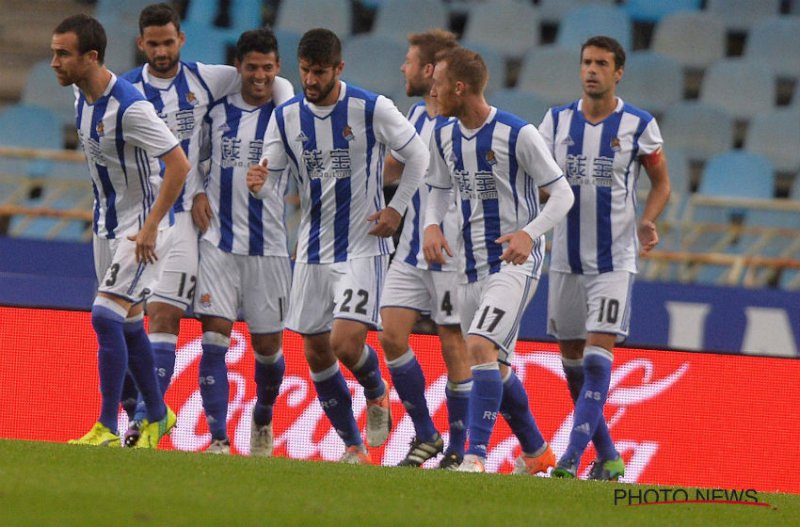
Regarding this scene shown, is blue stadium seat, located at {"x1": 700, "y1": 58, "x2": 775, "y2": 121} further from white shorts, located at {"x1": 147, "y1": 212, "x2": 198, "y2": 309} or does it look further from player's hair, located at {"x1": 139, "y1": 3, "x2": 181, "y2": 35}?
player's hair, located at {"x1": 139, "y1": 3, "x2": 181, "y2": 35}

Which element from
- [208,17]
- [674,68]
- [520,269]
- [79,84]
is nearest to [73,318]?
[79,84]

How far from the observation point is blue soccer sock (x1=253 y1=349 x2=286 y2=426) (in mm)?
7746

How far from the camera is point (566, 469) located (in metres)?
7.02

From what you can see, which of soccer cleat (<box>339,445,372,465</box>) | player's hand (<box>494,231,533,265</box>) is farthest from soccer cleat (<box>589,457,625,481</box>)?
player's hand (<box>494,231,533,265</box>)

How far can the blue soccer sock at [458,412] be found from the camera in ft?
24.6

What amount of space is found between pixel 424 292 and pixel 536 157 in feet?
3.70

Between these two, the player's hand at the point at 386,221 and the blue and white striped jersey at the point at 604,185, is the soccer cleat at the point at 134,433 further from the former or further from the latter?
the blue and white striped jersey at the point at 604,185

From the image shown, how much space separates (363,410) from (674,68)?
655cm

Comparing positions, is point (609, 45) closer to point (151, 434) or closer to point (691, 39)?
point (151, 434)

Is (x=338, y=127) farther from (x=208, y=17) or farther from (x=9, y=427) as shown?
(x=208, y=17)

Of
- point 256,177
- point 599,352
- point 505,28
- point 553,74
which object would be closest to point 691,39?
point 553,74

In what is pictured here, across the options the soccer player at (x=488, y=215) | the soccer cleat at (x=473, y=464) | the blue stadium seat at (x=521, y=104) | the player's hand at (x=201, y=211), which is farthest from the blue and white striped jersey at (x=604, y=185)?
the blue stadium seat at (x=521, y=104)

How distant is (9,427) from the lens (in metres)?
8.48

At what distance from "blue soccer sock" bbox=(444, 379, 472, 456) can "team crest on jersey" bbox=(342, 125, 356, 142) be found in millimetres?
1423
